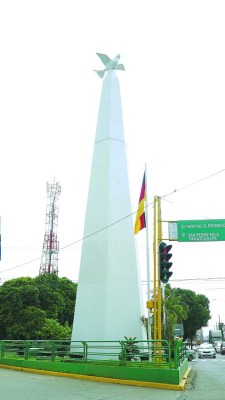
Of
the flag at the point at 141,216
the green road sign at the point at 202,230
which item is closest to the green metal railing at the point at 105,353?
the green road sign at the point at 202,230

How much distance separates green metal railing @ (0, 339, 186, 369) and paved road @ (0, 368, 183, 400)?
105 centimetres

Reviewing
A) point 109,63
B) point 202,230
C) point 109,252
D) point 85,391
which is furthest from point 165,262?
point 109,63

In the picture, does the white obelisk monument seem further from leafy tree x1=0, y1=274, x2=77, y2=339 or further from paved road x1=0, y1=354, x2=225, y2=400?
leafy tree x1=0, y1=274, x2=77, y2=339

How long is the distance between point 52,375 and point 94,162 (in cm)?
1165

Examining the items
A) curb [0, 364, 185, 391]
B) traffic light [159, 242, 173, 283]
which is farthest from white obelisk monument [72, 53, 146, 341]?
traffic light [159, 242, 173, 283]

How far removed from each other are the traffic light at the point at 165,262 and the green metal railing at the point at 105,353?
197cm

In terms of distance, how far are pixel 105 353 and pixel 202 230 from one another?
5462 millimetres

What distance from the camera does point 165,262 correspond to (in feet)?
45.9

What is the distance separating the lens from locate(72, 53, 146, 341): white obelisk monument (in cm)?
2090

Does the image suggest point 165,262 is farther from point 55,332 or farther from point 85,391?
point 55,332

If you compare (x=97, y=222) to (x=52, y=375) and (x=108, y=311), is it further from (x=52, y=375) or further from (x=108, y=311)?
(x=52, y=375)

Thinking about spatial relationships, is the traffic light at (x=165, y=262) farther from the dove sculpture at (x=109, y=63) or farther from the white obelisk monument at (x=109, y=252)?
the dove sculpture at (x=109, y=63)

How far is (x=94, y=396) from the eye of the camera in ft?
35.9

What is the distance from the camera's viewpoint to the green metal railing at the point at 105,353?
13.5 meters
